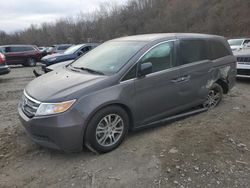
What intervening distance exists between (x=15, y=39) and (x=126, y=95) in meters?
74.8

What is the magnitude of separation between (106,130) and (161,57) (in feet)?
5.29

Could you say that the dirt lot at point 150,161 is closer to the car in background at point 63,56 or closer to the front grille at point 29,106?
the front grille at point 29,106

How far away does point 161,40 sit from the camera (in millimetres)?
4824

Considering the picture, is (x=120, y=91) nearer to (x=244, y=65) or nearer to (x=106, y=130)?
(x=106, y=130)

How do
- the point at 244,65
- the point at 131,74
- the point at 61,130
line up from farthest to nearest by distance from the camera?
the point at 244,65 < the point at 131,74 < the point at 61,130

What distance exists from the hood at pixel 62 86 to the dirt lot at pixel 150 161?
862mm

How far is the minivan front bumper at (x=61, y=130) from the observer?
3654 millimetres

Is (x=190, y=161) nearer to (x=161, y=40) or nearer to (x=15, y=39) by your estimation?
(x=161, y=40)

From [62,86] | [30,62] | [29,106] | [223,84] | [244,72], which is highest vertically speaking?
[62,86]

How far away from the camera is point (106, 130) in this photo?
13.2 ft

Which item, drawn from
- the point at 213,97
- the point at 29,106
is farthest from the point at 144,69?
the point at 213,97

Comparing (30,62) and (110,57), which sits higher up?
(110,57)

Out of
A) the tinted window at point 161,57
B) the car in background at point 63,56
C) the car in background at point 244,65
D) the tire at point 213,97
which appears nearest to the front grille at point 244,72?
the car in background at point 244,65

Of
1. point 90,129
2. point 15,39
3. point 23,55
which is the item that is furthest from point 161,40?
point 15,39
